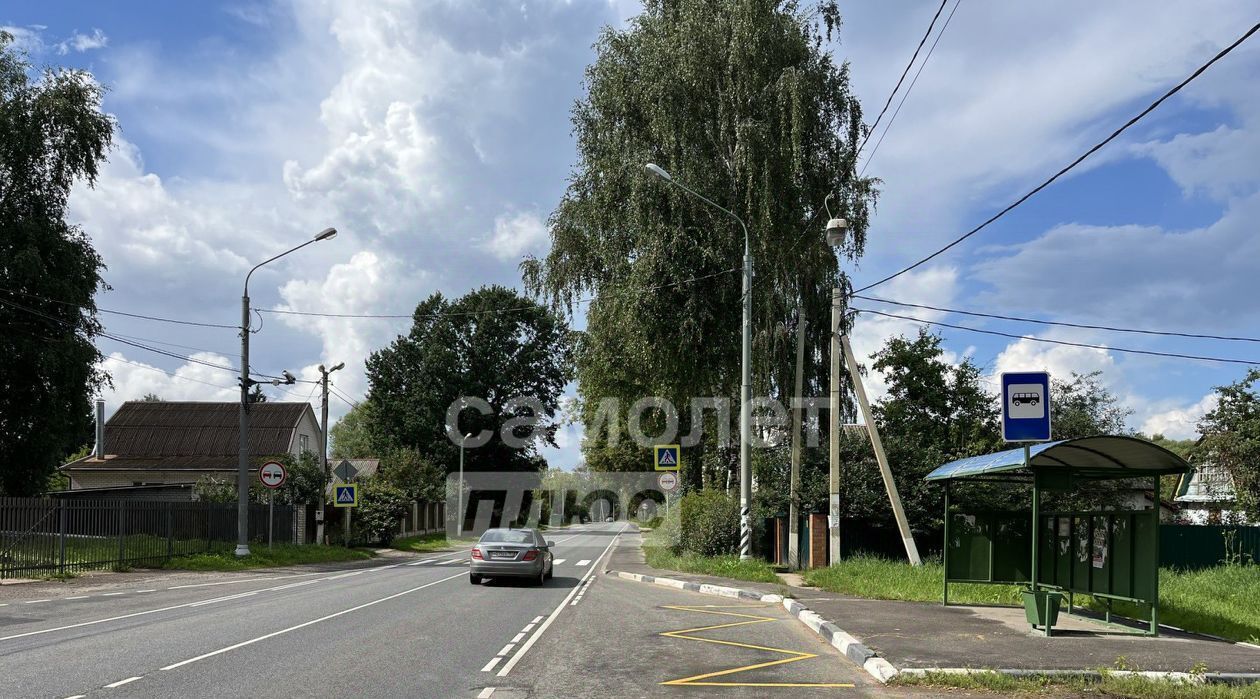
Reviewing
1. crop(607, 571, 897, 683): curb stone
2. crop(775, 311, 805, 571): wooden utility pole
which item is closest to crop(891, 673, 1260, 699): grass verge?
crop(607, 571, 897, 683): curb stone

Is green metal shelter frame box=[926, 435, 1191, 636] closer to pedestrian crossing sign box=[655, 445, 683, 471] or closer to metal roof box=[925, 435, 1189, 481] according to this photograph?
metal roof box=[925, 435, 1189, 481]

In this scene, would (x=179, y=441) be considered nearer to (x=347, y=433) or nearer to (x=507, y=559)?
(x=507, y=559)

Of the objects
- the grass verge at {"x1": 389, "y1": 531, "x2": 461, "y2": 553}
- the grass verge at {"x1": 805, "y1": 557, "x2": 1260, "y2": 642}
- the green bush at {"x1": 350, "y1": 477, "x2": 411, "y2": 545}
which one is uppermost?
the grass verge at {"x1": 805, "y1": 557, "x2": 1260, "y2": 642}

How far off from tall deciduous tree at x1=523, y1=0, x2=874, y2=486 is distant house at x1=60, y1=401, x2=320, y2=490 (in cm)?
3101

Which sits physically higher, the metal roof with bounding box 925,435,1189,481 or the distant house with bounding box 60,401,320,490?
the metal roof with bounding box 925,435,1189,481

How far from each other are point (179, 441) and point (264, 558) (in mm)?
30723

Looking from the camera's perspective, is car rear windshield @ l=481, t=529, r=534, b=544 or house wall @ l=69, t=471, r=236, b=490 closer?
car rear windshield @ l=481, t=529, r=534, b=544

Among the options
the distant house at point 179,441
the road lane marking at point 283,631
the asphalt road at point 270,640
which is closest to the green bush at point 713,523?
the asphalt road at point 270,640

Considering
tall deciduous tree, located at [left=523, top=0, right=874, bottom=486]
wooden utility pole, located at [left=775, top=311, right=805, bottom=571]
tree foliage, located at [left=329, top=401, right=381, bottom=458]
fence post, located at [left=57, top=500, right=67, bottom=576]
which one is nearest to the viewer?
fence post, located at [left=57, top=500, right=67, bottom=576]

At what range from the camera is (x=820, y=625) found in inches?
498

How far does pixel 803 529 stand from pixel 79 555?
18166 millimetres

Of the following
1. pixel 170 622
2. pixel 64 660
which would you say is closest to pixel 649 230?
pixel 170 622

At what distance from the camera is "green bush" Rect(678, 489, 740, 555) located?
26.8 meters

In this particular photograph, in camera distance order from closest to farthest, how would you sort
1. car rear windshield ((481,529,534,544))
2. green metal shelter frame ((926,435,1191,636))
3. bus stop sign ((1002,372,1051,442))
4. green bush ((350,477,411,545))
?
1. green metal shelter frame ((926,435,1191,636))
2. bus stop sign ((1002,372,1051,442))
3. car rear windshield ((481,529,534,544))
4. green bush ((350,477,411,545))
